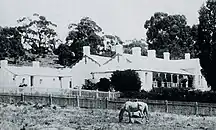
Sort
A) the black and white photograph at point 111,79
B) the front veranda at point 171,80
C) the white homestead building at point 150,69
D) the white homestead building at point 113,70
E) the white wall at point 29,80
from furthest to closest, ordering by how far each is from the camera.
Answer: the white wall at point 29,80, the front veranda at point 171,80, the white homestead building at point 113,70, the white homestead building at point 150,69, the black and white photograph at point 111,79

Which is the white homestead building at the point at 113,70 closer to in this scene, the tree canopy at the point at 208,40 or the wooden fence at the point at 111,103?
the wooden fence at the point at 111,103

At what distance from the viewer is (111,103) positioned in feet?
97.9

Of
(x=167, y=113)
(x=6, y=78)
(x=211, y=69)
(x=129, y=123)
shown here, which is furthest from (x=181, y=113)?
(x=6, y=78)

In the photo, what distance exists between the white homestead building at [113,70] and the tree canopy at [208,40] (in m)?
13.7

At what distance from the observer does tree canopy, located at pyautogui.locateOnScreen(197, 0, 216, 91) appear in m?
29.8

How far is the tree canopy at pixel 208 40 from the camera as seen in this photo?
29.8 metres

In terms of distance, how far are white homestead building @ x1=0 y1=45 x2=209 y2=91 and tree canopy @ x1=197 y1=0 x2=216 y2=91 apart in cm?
1368

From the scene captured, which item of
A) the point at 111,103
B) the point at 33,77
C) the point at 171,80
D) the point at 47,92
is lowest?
the point at 111,103

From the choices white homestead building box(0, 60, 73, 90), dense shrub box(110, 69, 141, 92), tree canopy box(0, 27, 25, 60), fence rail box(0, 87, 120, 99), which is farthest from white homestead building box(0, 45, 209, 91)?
tree canopy box(0, 27, 25, 60)

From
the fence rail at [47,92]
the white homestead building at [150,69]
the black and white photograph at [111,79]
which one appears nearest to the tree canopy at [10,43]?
the black and white photograph at [111,79]

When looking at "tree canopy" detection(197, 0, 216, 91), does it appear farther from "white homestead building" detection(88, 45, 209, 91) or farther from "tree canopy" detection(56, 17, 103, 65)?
"tree canopy" detection(56, 17, 103, 65)

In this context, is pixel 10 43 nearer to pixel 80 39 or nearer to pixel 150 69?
pixel 80 39

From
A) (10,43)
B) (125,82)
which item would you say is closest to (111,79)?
(125,82)

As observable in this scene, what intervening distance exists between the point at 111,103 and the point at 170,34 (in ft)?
164
